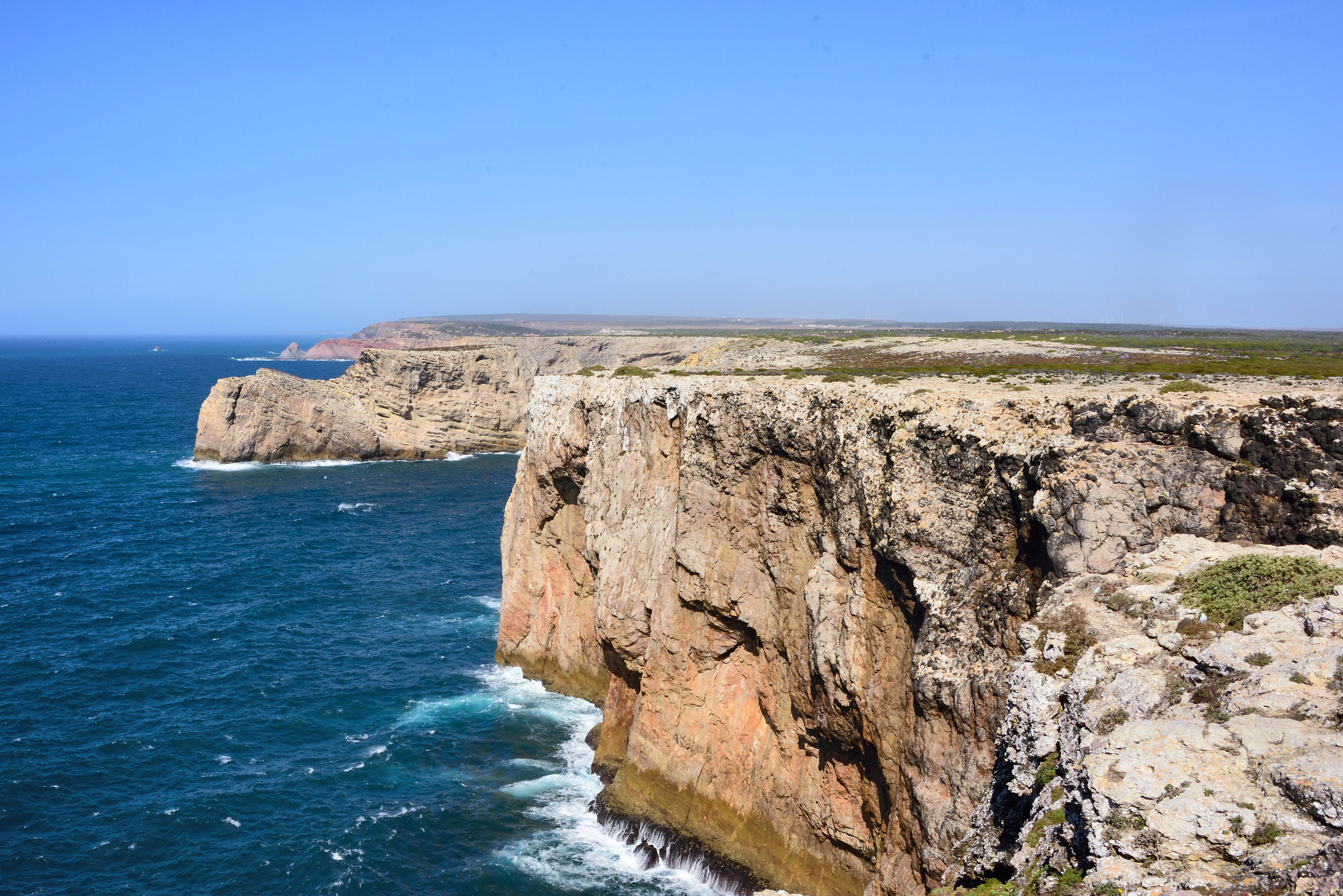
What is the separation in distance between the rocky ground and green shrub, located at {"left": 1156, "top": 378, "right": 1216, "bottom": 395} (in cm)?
652

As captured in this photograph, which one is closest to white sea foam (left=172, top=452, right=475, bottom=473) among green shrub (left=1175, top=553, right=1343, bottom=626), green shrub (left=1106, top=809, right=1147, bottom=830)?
green shrub (left=1175, top=553, right=1343, bottom=626)

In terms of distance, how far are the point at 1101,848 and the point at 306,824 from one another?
31969 millimetres

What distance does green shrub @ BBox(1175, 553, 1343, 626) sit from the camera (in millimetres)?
15906

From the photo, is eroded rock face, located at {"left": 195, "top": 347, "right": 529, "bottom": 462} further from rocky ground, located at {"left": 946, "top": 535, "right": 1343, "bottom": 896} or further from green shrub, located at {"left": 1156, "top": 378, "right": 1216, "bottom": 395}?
rocky ground, located at {"left": 946, "top": 535, "right": 1343, "bottom": 896}

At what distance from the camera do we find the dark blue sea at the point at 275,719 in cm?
3122

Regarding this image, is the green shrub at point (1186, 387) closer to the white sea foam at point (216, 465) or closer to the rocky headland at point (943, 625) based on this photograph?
the rocky headland at point (943, 625)

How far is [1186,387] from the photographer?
24203 millimetres

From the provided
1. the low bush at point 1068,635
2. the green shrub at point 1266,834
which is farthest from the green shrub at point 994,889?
the low bush at point 1068,635

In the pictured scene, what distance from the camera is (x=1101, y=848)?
37.5ft

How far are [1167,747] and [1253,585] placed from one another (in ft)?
19.4

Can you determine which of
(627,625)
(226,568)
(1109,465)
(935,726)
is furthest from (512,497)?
(1109,465)

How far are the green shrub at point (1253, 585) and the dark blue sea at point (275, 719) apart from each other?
21.5 metres

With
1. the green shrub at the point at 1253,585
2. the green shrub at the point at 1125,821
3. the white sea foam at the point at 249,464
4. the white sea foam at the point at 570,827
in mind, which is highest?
the green shrub at the point at 1253,585

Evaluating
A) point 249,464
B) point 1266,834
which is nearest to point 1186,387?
point 1266,834
